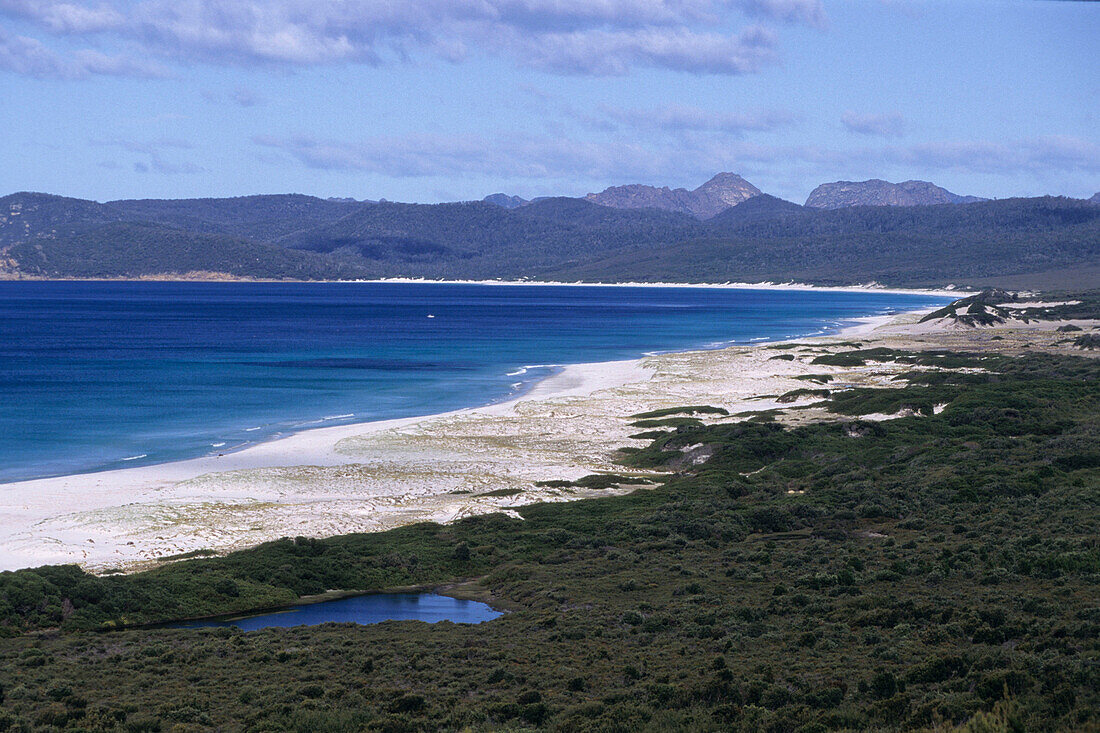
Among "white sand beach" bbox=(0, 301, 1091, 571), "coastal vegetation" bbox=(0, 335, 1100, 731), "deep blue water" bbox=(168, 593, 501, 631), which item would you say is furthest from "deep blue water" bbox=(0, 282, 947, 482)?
"deep blue water" bbox=(168, 593, 501, 631)

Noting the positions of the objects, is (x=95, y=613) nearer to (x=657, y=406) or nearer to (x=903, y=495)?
(x=903, y=495)

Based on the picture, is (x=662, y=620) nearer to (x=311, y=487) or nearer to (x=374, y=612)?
(x=374, y=612)

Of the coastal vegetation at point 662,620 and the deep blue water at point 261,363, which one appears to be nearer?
the coastal vegetation at point 662,620

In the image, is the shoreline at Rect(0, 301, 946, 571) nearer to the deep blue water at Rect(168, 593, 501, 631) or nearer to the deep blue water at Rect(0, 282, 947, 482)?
the deep blue water at Rect(0, 282, 947, 482)

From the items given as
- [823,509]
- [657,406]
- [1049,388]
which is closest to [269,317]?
[657,406]

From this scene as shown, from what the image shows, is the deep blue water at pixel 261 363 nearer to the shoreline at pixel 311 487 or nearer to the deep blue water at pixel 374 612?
the shoreline at pixel 311 487

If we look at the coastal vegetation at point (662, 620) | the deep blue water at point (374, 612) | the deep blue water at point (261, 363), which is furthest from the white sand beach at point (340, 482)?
the deep blue water at point (374, 612)

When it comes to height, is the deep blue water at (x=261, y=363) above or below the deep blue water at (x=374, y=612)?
above
